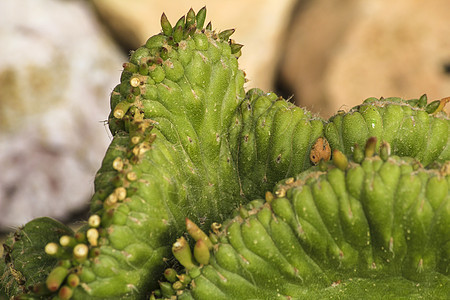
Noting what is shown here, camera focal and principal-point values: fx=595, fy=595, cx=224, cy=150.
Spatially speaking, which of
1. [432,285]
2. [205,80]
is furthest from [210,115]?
[432,285]

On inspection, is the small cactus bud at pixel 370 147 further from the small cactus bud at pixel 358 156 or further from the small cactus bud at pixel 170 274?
the small cactus bud at pixel 170 274

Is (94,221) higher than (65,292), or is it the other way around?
(94,221)

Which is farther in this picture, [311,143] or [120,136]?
[311,143]

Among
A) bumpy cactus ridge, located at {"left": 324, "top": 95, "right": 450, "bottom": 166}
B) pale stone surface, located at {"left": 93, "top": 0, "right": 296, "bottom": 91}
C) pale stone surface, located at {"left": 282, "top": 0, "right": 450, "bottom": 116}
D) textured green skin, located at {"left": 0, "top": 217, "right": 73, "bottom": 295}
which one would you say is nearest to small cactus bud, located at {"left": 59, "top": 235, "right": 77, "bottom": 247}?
textured green skin, located at {"left": 0, "top": 217, "right": 73, "bottom": 295}

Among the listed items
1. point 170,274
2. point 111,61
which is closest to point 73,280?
point 170,274

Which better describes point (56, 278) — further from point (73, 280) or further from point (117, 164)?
point (117, 164)

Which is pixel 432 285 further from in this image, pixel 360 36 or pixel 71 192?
pixel 71 192
